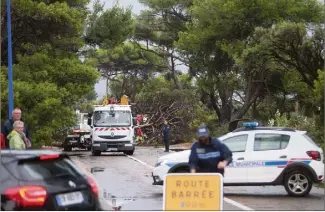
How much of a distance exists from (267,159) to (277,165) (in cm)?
26

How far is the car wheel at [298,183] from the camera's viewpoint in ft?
49.3

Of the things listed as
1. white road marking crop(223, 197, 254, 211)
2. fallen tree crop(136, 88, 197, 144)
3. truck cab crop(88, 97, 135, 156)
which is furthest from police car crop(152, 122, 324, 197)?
fallen tree crop(136, 88, 197, 144)

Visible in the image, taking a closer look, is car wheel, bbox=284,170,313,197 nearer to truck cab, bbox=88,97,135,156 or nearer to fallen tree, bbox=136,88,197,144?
truck cab, bbox=88,97,135,156

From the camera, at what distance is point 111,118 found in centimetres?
3194

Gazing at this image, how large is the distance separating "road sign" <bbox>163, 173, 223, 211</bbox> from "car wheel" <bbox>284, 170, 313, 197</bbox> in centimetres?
552

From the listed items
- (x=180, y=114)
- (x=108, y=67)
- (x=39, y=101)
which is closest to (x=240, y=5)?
(x=180, y=114)

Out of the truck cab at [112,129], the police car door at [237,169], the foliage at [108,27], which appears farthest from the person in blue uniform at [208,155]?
the foliage at [108,27]

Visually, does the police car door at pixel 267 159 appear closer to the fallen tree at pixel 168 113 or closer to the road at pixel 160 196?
the road at pixel 160 196

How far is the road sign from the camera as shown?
9.90m

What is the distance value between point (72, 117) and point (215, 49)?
50.7 feet

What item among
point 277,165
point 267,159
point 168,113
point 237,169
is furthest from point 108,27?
point 277,165

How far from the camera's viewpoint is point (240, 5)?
37906 millimetres

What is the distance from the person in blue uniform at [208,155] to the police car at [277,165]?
4.07 meters

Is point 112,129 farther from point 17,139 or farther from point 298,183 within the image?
point 17,139
